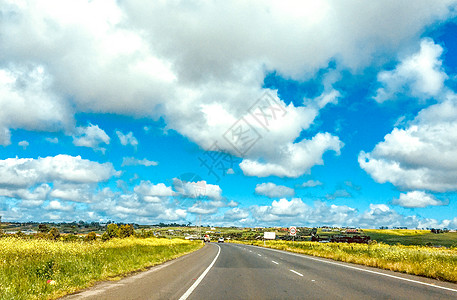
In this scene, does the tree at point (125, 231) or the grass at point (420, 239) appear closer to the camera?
the grass at point (420, 239)

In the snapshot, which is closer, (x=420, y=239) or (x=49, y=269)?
(x=49, y=269)

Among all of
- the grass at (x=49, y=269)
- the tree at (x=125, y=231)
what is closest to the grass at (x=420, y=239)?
the grass at (x=49, y=269)

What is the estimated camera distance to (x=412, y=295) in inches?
344

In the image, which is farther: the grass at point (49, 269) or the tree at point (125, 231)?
the tree at point (125, 231)

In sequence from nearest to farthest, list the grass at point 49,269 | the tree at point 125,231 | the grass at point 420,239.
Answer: the grass at point 49,269, the grass at point 420,239, the tree at point 125,231

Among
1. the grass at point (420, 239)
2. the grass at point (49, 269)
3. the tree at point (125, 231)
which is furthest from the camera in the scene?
the tree at point (125, 231)

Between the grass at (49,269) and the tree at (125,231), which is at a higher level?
the tree at (125,231)

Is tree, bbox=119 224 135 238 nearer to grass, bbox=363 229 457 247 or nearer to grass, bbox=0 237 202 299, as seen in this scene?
grass, bbox=363 229 457 247

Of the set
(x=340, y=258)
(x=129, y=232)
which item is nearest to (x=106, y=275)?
(x=340, y=258)

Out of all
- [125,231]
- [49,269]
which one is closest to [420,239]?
[125,231]

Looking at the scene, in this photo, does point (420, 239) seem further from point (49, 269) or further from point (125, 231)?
point (49, 269)

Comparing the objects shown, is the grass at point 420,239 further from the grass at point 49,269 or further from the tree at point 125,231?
the tree at point 125,231

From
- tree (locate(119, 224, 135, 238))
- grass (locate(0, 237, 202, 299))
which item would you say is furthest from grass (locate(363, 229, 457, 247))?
tree (locate(119, 224, 135, 238))

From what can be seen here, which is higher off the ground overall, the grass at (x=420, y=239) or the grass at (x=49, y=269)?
the grass at (x=420, y=239)
